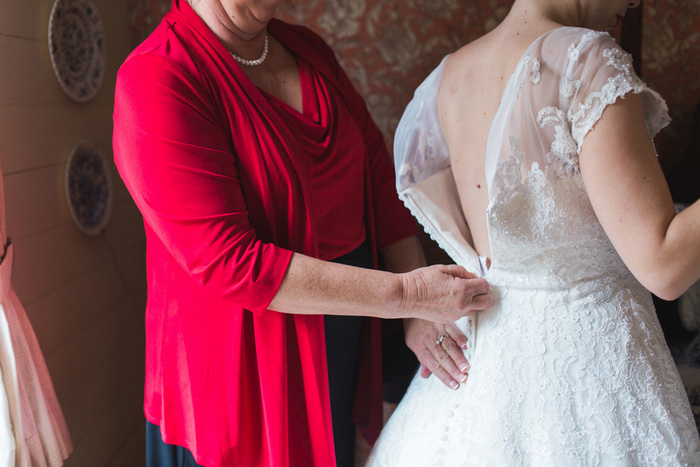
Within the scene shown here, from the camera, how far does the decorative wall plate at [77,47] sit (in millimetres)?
1525

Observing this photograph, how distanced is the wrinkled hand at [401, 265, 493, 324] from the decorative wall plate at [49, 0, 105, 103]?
1.18 m

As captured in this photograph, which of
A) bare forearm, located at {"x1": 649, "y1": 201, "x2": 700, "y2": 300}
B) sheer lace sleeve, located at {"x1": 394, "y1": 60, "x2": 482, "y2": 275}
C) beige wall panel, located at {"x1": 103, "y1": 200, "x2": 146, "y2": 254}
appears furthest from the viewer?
beige wall panel, located at {"x1": 103, "y1": 200, "x2": 146, "y2": 254}

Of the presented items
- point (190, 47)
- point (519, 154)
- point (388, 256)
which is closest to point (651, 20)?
point (388, 256)

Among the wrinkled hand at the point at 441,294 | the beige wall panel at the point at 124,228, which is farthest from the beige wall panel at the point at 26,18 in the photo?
the wrinkled hand at the point at 441,294

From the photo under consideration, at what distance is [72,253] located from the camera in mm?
1594

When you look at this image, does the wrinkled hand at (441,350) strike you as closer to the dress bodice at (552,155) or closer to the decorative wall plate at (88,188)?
the dress bodice at (552,155)

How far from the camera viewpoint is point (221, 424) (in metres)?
1.08

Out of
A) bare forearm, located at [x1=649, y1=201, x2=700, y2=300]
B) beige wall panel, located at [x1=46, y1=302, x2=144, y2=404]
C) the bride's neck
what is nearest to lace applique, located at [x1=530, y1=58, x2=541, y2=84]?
the bride's neck

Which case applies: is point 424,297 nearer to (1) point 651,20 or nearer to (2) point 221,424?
(2) point 221,424

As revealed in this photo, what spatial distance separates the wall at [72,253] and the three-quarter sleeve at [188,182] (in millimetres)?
600

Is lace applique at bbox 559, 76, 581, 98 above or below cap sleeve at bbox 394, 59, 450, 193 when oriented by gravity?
above

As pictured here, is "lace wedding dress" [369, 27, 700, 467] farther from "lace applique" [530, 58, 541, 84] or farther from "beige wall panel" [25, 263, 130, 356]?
"beige wall panel" [25, 263, 130, 356]

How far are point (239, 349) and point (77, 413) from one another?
83 cm

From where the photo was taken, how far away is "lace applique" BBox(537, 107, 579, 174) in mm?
805
